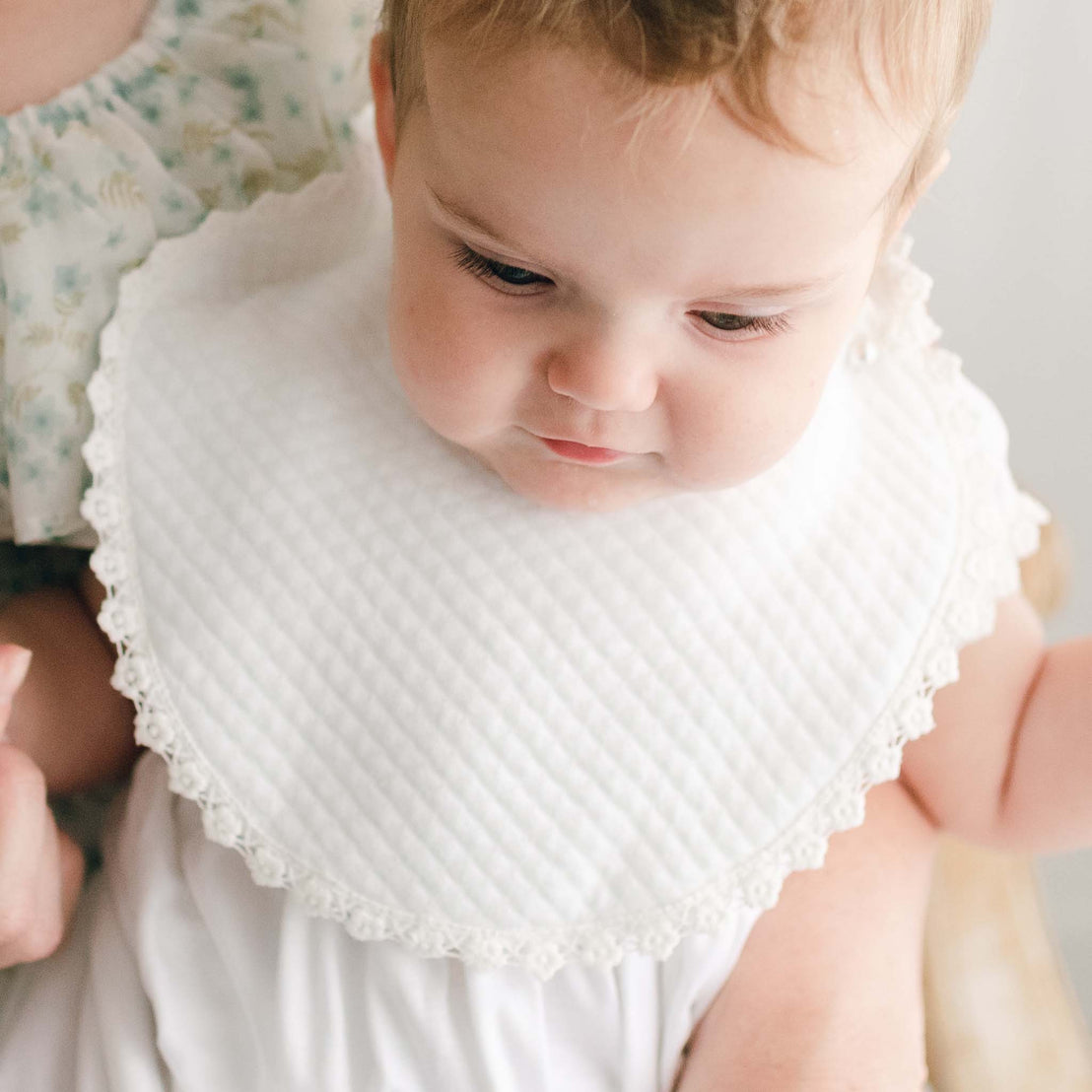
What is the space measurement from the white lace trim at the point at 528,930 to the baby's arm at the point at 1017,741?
0.05 meters

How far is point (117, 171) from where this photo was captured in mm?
850

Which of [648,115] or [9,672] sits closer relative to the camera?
[648,115]

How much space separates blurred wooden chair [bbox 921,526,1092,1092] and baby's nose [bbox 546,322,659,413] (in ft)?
1.91

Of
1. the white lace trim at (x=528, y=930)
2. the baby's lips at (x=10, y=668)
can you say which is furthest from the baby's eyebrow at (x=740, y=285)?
the baby's lips at (x=10, y=668)

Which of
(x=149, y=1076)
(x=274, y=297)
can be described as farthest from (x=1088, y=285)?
(x=149, y=1076)

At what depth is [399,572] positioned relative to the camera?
2.79 feet

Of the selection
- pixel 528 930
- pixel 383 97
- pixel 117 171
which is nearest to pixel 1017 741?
pixel 528 930

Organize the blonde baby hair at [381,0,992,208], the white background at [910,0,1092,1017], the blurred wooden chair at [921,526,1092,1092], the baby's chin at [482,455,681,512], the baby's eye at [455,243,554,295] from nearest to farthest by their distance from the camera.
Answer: the blonde baby hair at [381,0,992,208] < the baby's eye at [455,243,554,295] < the baby's chin at [482,455,681,512] < the blurred wooden chair at [921,526,1092,1092] < the white background at [910,0,1092,1017]

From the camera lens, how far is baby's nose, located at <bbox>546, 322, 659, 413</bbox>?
25.6 inches

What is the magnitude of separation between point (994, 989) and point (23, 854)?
28.7 inches

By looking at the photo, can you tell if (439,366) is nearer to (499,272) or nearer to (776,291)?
(499,272)

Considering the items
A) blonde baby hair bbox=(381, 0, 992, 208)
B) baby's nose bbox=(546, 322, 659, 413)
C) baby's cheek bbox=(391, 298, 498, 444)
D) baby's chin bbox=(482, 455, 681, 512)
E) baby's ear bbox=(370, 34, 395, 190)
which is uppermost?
blonde baby hair bbox=(381, 0, 992, 208)

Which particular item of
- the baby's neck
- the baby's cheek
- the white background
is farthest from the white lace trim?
the white background

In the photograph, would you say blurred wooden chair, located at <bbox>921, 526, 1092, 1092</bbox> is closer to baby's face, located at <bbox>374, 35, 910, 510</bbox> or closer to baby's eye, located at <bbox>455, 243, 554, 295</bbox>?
baby's face, located at <bbox>374, 35, 910, 510</bbox>
